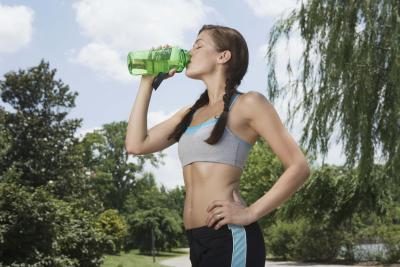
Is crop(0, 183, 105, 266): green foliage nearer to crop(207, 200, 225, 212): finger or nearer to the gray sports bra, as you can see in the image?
the gray sports bra

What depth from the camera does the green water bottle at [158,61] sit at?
212 cm

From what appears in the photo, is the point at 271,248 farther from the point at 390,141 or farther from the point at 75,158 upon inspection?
the point at 390,141

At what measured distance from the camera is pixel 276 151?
2.02 meters

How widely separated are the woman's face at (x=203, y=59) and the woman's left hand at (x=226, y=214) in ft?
1.54

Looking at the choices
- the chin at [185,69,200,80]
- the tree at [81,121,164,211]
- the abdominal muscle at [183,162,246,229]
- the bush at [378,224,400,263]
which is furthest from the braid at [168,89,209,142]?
the tree at [81,121,164,211]

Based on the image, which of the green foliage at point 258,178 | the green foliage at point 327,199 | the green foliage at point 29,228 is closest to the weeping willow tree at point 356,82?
the green foliage at point 29,228

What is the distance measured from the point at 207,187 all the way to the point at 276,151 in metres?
0.25

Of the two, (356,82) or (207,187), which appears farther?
(356,82)

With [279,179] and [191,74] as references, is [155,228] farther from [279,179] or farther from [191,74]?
[279,179]

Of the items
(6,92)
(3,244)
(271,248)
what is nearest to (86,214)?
(3,244)

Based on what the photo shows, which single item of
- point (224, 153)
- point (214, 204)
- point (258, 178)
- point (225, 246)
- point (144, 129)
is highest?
point (258, 178)

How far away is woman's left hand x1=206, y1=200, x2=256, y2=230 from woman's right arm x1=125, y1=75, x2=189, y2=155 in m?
0.43

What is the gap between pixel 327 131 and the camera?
39.1ft

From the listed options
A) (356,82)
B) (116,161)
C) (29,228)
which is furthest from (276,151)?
(116,161)
